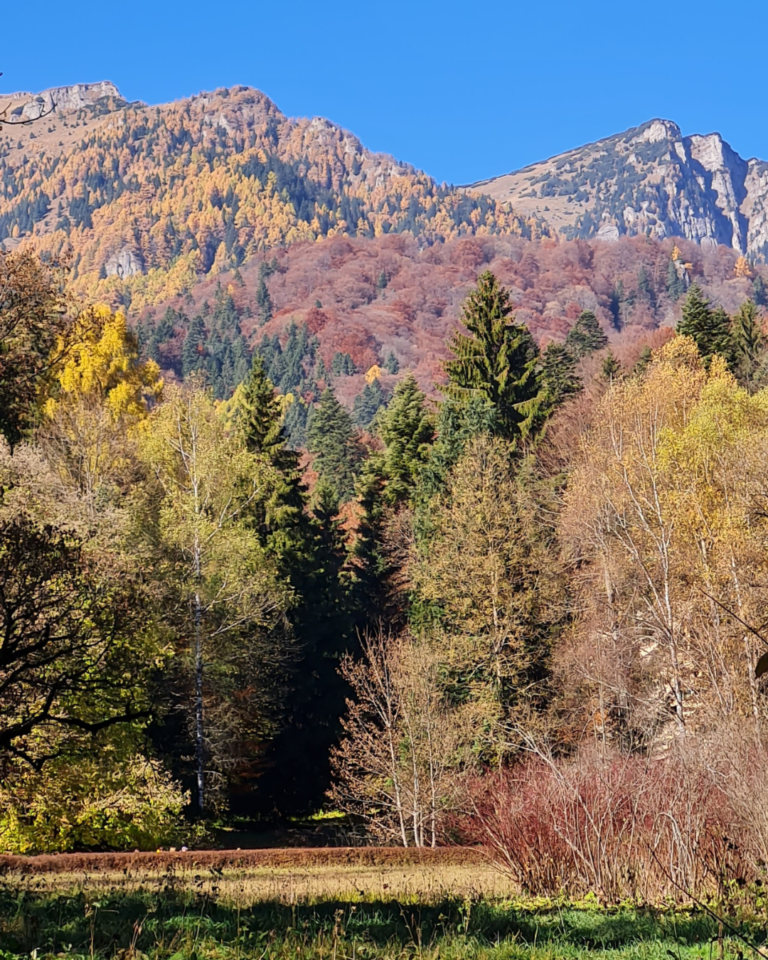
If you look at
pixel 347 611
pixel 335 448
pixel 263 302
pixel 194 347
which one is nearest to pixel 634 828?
pixel 347 611

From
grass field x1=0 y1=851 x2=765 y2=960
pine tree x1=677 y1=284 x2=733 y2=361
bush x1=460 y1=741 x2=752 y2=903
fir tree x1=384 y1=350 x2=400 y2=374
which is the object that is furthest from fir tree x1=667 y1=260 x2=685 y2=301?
grass field x1=0 y1=851 x2=765 y2=960

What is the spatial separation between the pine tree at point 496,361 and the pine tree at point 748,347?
374 inches

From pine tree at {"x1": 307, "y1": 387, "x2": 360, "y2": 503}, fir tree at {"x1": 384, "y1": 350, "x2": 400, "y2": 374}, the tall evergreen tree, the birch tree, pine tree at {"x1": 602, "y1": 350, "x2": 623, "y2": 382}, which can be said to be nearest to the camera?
the birch tree

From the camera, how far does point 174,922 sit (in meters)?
7.79

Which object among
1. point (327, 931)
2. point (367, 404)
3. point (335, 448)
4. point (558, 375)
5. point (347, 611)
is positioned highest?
point (367, 404)

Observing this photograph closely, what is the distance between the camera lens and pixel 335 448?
2667 inches

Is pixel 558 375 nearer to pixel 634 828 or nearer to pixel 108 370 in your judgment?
pixel 108 370

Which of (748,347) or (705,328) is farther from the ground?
(705,328)

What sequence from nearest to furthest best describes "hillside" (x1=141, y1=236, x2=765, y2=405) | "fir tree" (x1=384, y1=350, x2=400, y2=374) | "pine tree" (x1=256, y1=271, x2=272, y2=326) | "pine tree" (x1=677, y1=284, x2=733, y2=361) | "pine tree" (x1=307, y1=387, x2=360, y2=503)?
"pine tree" (x1=677, y1=284, x2=733, y2=361)
"pine tree" (x1=307, y1=387, x2=360, y2=503)
"fir tree" (x1=384, y1=350, x2=400, y2=374)
"hillside" (x1=141, y1=236, x2=765, y2=405)
"pine tree" (x1=256, y1=271, x2=272, y2=326)

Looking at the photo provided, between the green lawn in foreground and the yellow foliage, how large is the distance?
33.2 metres

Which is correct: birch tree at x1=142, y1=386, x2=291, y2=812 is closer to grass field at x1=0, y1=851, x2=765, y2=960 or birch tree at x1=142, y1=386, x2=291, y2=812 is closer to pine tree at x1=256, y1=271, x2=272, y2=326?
grass field at x1=0, y1=851, x2=765, y2=960

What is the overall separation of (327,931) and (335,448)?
60401mm

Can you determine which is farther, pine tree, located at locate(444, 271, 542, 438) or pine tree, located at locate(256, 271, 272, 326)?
pine tree, located at locate(256, 271, 272, 326)

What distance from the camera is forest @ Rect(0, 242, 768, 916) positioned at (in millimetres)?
14445
